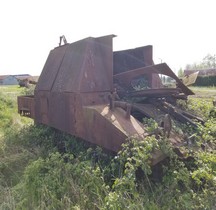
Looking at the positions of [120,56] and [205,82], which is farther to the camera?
[205,82]

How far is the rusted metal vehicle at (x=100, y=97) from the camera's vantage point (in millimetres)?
2811

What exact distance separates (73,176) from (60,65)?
1951mm

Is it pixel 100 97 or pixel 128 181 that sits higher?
pixel 100 97

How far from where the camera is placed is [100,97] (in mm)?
3354

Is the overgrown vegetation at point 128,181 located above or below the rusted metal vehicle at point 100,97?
below

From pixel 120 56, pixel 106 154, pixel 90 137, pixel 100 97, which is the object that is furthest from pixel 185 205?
pixel 120 56

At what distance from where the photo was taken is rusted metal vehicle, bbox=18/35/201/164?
9.22 feet

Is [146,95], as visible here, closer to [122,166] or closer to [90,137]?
[90,137]

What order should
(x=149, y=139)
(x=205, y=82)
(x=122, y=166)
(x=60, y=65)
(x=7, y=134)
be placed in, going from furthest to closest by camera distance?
(x=205, y=82) → (x=7, y=134) → (x=60, y=65) → (x=122, y=166) → (x=149, y=139)

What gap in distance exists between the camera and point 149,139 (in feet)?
7.92

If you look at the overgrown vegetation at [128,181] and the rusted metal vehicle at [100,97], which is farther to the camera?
the rusted metal vehicle at [100,97]

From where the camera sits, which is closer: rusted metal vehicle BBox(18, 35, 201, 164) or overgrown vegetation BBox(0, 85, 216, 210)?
overgrown vegetation BBox(0, 85, 216, 210)

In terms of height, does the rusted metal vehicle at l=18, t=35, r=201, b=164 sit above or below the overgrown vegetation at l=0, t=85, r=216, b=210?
above

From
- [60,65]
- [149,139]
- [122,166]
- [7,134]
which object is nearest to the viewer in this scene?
[149,139]
